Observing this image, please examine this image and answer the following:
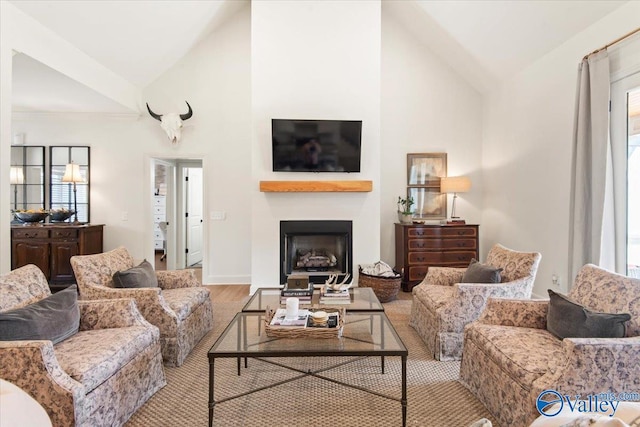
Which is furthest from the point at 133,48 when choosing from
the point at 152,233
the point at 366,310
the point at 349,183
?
the point at 366,310

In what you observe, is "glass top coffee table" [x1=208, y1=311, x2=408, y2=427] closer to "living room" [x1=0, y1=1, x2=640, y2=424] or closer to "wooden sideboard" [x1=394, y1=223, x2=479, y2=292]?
"living room" [x1=0, y1=1, x2=640, y2=424]

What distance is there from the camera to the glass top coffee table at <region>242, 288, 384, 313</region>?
8.32ft

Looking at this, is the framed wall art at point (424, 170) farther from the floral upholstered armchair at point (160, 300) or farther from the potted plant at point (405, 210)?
the floral upholstered armchair at point (160, 300)

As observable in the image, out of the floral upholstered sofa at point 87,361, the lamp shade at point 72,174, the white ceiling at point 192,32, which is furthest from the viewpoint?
the lamp shade at point 72,174

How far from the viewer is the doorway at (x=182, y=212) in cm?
599

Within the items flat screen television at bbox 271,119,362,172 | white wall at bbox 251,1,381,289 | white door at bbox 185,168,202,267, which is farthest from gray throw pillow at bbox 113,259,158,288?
white door at bbox 185,168,202,267

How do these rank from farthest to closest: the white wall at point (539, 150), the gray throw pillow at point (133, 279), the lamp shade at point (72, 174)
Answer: the lamp shade at point (72, 174) → the white wall at point (539, 150) → the gray throw pillow at point (133, 279)

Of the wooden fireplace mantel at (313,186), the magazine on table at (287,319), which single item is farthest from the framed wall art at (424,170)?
the magazine on table at (287,319)

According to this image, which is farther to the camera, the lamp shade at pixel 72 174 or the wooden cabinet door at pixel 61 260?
the lamp shade at pixel 72 174

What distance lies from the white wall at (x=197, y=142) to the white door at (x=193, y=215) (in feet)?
3.69

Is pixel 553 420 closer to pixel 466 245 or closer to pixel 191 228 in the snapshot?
pixel 466 245

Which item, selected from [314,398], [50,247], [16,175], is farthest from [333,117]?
[16,175]

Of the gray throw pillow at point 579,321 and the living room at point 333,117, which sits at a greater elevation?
the living room at point 333,117

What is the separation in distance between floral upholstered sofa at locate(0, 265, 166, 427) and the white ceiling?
2.73 m
